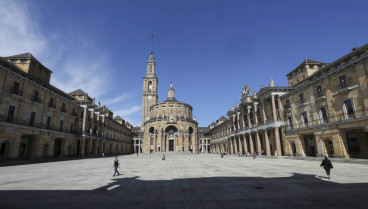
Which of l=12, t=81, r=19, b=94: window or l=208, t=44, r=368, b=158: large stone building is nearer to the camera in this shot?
l=208, t=44, r=368, b=158: large stone building

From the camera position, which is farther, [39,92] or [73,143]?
[73,143]

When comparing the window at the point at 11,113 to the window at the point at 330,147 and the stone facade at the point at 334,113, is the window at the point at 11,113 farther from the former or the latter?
the window at the point at 330,147

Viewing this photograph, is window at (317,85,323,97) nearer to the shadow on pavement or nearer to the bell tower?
the shadow on pavement

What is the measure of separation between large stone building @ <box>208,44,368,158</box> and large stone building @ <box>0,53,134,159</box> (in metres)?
36.6

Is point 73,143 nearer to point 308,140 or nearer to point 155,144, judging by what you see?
point 155,144

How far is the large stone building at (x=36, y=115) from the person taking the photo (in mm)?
21469

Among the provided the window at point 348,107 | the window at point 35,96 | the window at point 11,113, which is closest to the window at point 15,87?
the window at point 11,113

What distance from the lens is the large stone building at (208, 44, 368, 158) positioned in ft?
65.6

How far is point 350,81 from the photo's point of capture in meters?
20.5

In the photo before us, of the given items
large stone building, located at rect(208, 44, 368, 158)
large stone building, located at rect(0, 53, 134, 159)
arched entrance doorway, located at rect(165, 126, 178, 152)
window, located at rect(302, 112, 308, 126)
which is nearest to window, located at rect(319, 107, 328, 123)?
large stone building, located at rect(208, 44, 368, 158)

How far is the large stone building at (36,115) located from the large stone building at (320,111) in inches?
1440

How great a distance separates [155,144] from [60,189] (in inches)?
2240

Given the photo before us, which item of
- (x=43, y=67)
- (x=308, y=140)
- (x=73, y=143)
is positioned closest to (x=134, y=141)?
(x=73, y=143)

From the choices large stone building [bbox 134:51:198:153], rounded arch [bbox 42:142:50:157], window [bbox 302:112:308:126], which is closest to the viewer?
window [bbox 302:112:308:126]
